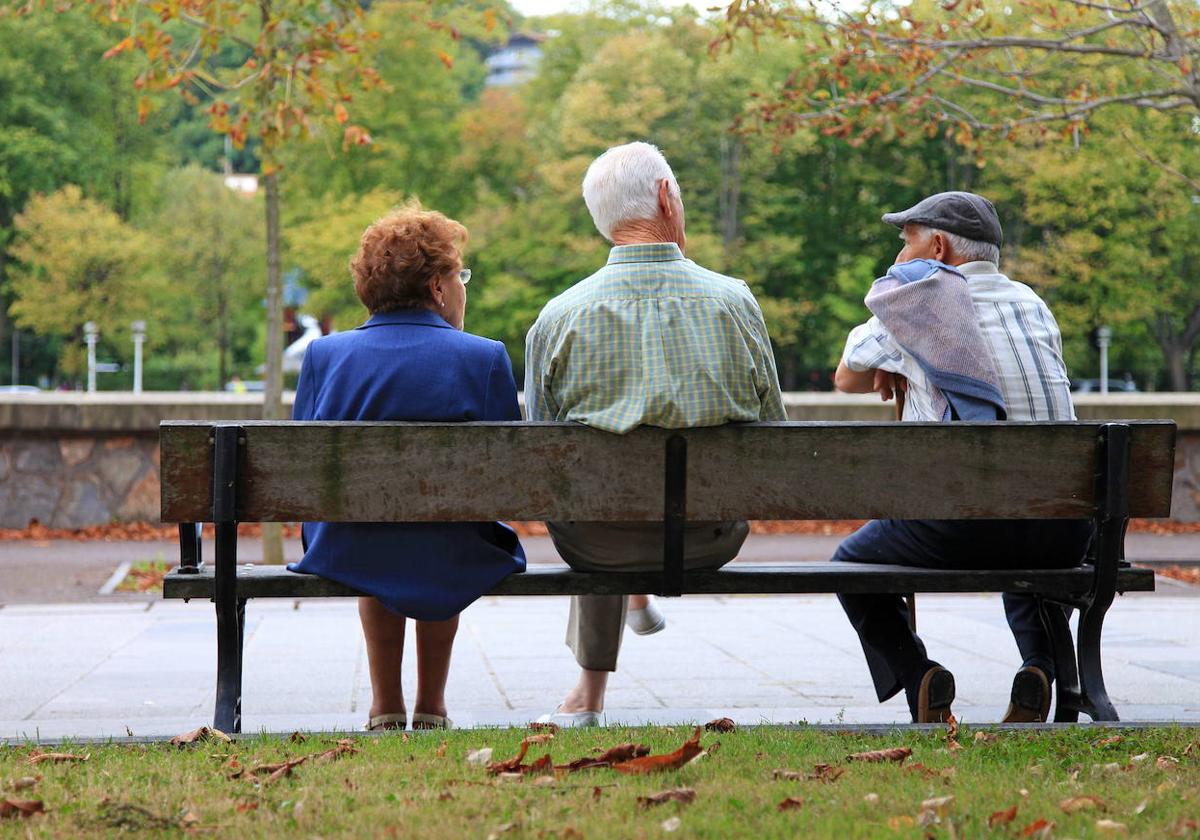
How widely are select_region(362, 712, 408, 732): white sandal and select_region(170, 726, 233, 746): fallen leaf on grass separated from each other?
53 cm

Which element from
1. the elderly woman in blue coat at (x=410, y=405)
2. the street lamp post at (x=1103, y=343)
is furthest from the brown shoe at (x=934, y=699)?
the street lamp post at (x=1103, y=343)

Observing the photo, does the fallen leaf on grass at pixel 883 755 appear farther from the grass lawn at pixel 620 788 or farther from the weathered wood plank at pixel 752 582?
the weathered wood plank at pixel 752 582

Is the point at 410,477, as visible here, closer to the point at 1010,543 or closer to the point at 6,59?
the point at 1010,543

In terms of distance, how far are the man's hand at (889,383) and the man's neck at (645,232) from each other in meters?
0.79

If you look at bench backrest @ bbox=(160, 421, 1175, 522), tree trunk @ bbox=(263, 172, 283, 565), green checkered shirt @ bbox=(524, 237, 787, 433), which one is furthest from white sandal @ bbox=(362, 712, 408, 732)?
tree trunk @ bbox=(263, 172, 283, 565)

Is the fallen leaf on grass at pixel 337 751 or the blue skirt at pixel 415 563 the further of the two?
the blue skirt at pixel 415 563

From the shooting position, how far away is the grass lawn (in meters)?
2.99

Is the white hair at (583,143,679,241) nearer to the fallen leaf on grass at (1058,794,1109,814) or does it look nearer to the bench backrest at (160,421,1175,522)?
the bench backrest at (160,421,1175,522)

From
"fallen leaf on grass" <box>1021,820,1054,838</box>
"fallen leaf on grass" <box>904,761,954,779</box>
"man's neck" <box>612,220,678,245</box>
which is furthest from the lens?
"man's neck" <box>612,220,678,245</box>

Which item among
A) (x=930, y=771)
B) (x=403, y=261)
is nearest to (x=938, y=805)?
(x=930, y=771)

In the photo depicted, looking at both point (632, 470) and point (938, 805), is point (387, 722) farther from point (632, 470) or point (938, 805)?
point (938, 805)

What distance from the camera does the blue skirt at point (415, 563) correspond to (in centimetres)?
428

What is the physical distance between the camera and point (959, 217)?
4.72 meters

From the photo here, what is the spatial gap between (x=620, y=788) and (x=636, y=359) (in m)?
1.36
